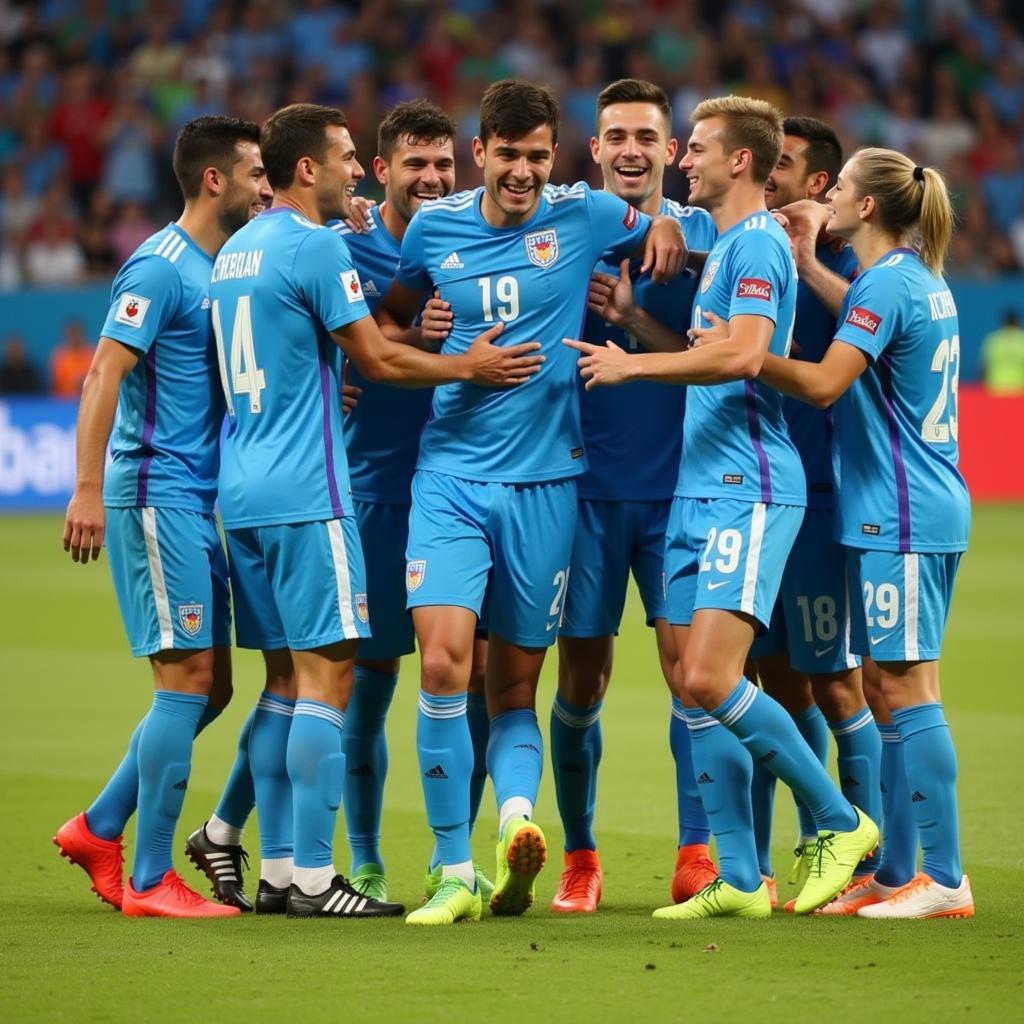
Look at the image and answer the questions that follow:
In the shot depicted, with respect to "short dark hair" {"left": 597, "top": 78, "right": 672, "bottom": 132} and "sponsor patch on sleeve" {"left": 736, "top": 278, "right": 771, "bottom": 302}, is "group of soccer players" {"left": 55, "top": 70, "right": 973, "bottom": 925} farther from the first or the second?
"short dark hair" {"left": 597, "top": 78, "right": 672, "bottom": 132}

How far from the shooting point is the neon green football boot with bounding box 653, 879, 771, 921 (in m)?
5.64

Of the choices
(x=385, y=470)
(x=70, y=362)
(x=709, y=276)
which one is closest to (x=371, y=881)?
(x=385, y=470)

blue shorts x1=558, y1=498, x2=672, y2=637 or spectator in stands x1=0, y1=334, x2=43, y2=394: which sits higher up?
blue shorts x1=558, y1=498, x2=672, y2=637

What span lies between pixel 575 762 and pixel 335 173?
2.17 metres

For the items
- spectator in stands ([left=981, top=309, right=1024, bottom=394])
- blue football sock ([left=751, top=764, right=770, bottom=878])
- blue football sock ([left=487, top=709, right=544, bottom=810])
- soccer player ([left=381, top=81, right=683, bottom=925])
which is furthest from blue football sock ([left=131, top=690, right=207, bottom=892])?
spectator in stands ([left=981, top=309, right=1024, bottom=394])

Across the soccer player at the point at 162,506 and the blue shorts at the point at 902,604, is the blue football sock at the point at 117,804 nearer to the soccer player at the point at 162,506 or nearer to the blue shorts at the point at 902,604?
the soccer player at the point at 162,506

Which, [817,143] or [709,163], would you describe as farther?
[817,143]

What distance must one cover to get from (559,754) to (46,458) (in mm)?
15206

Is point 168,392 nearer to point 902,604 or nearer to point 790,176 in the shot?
point 790,176

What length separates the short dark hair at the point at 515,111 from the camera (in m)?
5.79

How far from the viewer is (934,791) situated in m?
5.59

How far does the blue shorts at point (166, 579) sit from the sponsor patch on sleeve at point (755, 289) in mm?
1894

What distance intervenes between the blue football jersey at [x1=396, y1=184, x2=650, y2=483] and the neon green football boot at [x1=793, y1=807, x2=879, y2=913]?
4.71 ft

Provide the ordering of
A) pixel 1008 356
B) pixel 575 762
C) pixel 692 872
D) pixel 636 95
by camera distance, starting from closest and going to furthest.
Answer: pixel 692 872, pixel 575 762, pixel 636 95, pixel 1008 356
